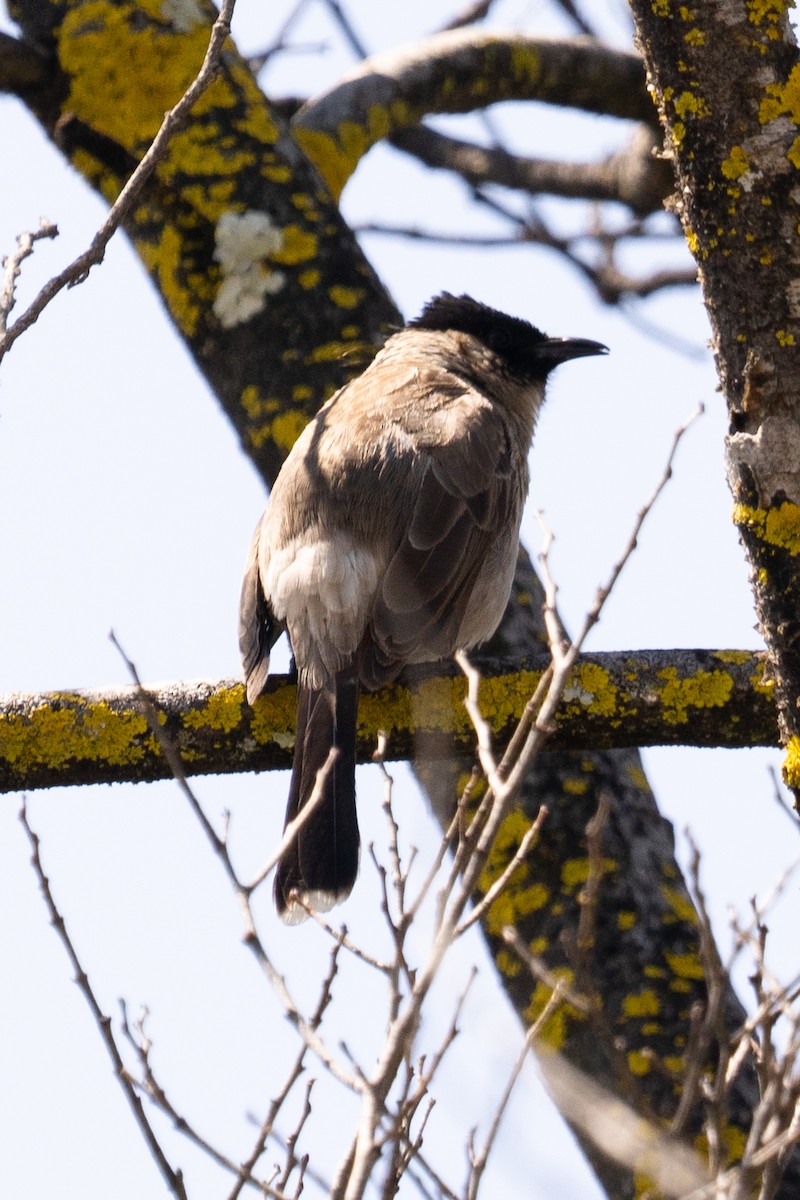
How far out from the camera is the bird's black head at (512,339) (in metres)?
5.56

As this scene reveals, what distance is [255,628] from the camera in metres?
4.13

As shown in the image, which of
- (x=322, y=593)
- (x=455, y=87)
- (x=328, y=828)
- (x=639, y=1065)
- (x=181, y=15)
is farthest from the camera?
(x=455, y=87)

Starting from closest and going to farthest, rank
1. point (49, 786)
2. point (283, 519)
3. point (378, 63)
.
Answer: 1. point (49, 786)
2. point (283, 519)
3. point (378, 63)

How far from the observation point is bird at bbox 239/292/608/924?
3797 millimetres

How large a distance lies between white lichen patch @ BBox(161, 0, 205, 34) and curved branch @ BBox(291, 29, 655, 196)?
56cm

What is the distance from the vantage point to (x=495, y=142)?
7094 millimetres

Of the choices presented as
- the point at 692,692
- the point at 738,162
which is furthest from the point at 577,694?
the point at 738,162

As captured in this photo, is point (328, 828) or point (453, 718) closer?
point (453, 718)

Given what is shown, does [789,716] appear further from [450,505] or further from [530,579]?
[530,579]

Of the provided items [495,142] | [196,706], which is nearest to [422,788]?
[196,706]

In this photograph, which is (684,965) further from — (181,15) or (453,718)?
(181,15)

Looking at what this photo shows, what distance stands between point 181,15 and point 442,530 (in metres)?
2.40

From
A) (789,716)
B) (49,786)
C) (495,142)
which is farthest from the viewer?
(495,142)

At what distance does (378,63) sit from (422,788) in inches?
126
